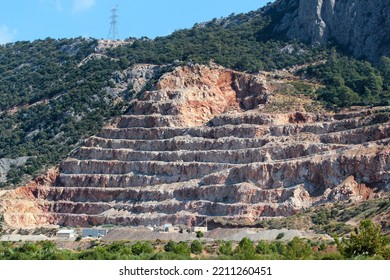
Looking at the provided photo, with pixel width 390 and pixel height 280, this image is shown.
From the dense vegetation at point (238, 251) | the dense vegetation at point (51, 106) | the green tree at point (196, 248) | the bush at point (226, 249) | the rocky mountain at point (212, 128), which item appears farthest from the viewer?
the dense vegetation at point (51, 106)

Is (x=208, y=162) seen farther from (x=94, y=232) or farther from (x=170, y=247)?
(x=170, y=247)

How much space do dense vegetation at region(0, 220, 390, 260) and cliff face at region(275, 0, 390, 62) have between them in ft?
182

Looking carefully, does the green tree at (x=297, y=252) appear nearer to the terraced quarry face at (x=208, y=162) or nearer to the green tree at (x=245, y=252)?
the green tree at (x=245, y=252)

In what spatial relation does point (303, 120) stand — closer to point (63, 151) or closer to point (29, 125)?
point (63, 151)

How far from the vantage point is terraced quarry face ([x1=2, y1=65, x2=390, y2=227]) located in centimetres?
9462

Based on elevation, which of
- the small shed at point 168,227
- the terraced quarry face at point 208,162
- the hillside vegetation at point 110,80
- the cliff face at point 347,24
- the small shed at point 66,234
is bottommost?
the small shed at point 66,234

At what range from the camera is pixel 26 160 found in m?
123

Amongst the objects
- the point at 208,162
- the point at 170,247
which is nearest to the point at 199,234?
the point at 170,247

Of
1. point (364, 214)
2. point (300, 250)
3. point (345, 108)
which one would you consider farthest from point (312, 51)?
point (300, 250)

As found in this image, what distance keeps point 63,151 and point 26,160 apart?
536 centimetres

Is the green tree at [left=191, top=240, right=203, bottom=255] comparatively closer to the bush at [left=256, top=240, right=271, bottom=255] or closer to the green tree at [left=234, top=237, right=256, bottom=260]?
the green tree at [left=234, top=237, right=256, bottom=260]

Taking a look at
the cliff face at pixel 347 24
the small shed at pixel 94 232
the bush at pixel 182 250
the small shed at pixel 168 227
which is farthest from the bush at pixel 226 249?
the cliff face at pixel 347 24

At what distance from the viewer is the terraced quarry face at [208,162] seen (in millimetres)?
94625

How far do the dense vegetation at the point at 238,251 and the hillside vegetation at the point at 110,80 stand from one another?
4128cm
